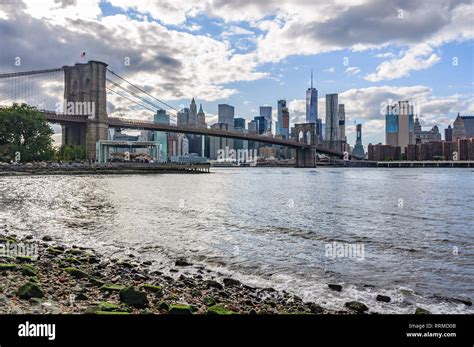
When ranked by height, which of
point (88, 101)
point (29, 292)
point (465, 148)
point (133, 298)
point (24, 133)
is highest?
point (88, 101)

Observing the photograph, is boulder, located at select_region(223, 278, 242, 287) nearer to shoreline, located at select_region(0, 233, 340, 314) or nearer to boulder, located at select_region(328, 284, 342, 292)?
shoreline, located at select_region(0, 233, 340, 314)

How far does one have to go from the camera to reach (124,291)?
7.91 metres

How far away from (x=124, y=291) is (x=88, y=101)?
4175 inches

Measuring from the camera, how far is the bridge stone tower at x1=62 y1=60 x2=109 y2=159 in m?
101

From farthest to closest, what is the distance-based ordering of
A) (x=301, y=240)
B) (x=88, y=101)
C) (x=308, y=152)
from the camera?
1. (x=308, y=152)
2. (x=88, y=101)
3. (x=301, y=240)

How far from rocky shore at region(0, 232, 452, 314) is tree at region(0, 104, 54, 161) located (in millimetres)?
76015

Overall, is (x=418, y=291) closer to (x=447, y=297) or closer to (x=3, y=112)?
(x=447, y=297)

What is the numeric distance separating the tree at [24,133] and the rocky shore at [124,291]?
76.0m

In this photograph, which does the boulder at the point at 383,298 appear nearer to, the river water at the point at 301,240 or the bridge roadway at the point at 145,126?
the river water at the point at 301,240

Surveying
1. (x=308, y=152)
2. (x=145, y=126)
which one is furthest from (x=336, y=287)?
(x=308, y=152)

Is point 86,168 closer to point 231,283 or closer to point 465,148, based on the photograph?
point 231,283

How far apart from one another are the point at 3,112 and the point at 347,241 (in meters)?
81.2

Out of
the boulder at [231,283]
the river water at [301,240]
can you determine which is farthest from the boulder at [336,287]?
the boulder at [231,283]
